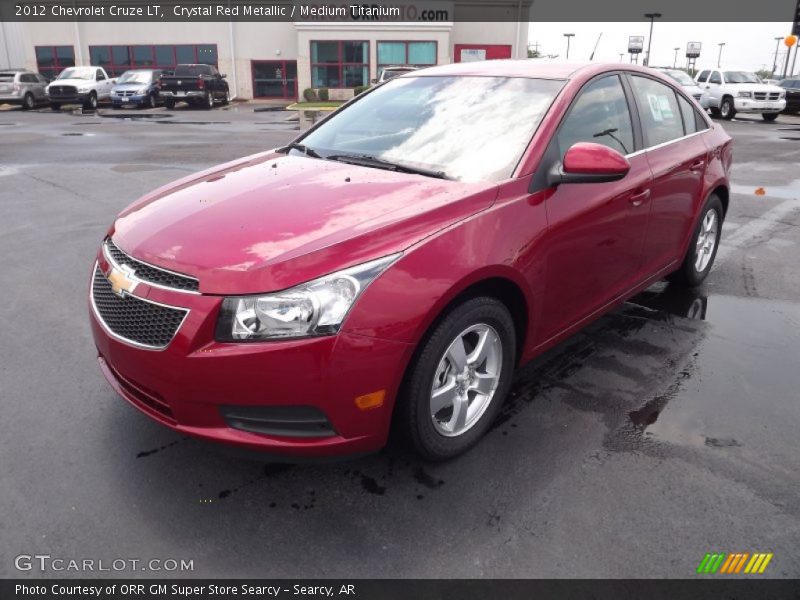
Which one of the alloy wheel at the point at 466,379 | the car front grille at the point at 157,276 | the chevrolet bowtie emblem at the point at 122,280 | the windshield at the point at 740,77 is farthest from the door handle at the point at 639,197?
the windshield at the point at 740,77

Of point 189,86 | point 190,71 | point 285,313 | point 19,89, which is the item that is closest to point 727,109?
point 189,86

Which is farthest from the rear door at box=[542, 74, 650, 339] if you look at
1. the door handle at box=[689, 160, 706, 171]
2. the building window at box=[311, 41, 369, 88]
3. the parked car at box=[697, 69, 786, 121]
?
the building window at box=[311, 41, 369, 88]

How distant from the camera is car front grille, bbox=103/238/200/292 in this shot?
243cm

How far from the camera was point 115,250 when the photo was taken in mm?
2893

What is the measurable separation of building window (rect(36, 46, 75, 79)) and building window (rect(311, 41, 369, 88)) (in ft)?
46.5

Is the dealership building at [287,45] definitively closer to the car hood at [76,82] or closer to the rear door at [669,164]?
the car hood at [76,82]

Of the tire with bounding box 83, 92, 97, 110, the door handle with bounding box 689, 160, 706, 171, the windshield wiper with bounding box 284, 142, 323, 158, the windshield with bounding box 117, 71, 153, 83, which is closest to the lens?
the windshield wiper with bounding box 284, 142, 323, 158

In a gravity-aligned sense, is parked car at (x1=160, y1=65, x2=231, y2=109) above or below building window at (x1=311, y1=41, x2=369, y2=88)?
below

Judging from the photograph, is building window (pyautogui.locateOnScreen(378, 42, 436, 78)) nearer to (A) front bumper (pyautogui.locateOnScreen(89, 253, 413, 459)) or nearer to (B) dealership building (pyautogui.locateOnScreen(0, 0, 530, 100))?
(B) dealership building (pyautogui.locateOnScreen(0, 0, 530, 100))

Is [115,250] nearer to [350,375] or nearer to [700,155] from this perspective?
[350,375]

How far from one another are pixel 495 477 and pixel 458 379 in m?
0.45

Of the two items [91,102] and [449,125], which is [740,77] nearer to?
[449,125]

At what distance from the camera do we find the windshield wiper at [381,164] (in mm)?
3146

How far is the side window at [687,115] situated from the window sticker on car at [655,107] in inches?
16.0
